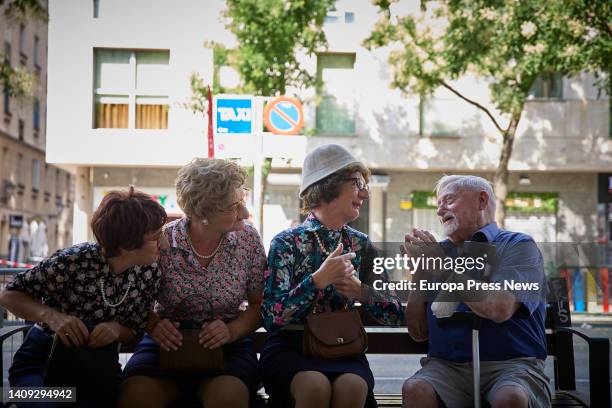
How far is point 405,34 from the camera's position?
18.3m

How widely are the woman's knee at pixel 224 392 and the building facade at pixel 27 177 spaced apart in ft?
83.5

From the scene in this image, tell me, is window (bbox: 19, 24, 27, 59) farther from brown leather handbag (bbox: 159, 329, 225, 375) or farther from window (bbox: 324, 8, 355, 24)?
brown leather handbag (bbox: 159, 329, 225, 375)

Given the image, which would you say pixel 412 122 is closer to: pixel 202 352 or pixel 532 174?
pixel 532 174

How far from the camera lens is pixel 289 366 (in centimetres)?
356

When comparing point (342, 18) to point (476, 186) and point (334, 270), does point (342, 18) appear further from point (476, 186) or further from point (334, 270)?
point (334, 270)

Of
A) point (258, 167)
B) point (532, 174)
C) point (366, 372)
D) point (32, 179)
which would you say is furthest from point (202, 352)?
point (32, 179)

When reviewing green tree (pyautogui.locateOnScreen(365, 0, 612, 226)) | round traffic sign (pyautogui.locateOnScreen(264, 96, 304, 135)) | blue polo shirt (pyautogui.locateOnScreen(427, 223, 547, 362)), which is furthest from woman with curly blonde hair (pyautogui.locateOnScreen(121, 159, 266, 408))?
green tree (pyautogui.locateOnScreen(365, 0, 612, 226))

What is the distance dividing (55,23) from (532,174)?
1396 cm

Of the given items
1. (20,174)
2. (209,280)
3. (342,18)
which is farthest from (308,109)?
(20,174)

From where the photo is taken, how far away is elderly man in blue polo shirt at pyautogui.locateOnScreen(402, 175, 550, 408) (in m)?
3.41

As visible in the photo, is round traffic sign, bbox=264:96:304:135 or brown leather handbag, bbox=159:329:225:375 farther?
round traffic sign, bbox=264:96:304:135

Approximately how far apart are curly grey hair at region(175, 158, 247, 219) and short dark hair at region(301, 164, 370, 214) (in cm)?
32

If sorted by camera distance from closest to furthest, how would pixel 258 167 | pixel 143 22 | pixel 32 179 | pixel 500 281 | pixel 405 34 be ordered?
pixel 500 281 → pixel 258 167 → pixel 405 34 → pixel 143 22 → pixel 32 179

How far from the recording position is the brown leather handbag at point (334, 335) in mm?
3527
